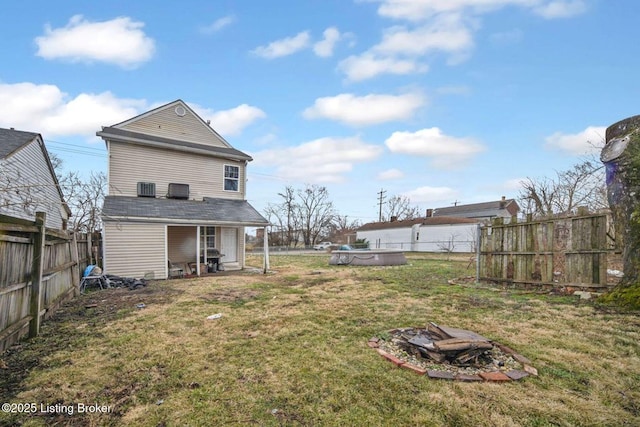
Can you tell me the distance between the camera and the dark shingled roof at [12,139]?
899 centimetres

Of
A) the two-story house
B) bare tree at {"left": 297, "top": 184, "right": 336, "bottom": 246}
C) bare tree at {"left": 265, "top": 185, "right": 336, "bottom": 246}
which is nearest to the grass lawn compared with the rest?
the two-story house

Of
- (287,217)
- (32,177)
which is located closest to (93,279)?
(32,177)

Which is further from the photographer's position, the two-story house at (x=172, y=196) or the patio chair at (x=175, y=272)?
the patio chair at (x=175, y=272)

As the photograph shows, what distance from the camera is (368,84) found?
44.1 feet

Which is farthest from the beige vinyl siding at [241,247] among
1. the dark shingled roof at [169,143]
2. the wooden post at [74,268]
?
the wooden post at [74,268]

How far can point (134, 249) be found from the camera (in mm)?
10234

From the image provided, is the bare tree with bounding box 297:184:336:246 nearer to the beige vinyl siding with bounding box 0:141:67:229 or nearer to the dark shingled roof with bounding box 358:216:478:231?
the dark shingled roof with bounding box 358:216:478:231

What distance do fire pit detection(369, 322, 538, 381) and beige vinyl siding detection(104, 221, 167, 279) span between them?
370 inches

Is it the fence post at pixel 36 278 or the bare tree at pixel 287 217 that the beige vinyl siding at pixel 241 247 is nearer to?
the fence post at pixel 36 278

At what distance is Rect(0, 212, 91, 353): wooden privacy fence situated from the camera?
3473mm

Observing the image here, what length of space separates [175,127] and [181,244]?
4.89m

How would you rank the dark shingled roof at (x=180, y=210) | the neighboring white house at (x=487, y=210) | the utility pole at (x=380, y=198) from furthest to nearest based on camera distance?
the utility pole at (x=380, y=198), the neighboring white house at (x=487, y=210), the dark shingled roof at (x=180, y=210)

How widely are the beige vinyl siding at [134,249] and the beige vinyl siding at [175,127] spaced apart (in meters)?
4.19

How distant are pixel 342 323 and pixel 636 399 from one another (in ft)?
10.7
